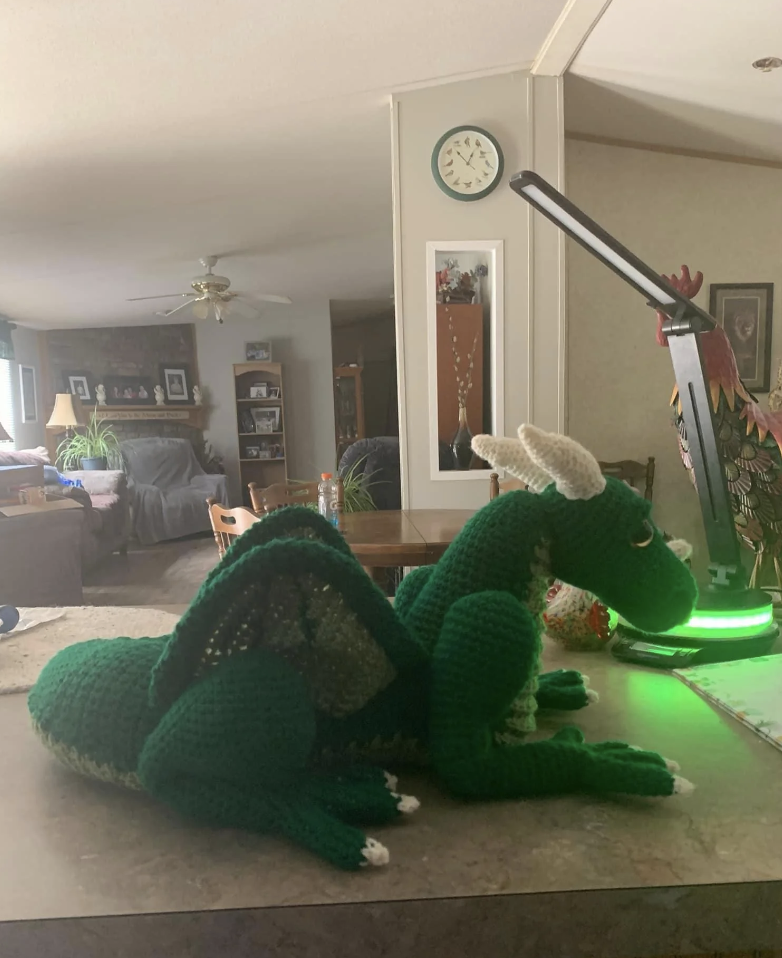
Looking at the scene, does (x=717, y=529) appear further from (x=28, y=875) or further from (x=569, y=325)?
(x=569, y=325)

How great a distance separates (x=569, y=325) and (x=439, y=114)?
0.97 m

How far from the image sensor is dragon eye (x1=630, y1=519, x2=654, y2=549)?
0.50 metres

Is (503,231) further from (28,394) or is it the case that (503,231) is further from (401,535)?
(28,394)

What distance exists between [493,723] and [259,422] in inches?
258

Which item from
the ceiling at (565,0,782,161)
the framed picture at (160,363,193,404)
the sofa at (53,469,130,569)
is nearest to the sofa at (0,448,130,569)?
the sofa at (53,469,130,569)

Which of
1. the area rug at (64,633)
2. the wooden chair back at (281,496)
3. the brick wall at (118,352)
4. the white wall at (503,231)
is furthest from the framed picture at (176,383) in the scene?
the area rug at (64,633)

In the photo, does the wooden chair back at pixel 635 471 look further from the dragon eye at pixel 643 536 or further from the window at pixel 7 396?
the window at pixel 7 396

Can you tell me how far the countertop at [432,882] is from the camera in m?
0.38

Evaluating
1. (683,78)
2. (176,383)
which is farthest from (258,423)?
(683,78)

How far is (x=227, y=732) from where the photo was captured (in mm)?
408

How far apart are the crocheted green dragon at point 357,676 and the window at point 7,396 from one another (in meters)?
6.78

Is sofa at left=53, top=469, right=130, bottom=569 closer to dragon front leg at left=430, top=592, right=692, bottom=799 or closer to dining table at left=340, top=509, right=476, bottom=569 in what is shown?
dining table at left=340, top=509, right=476, bottom=569

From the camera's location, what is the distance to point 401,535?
1954 millimetres

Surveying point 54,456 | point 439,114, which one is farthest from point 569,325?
point 54,456
